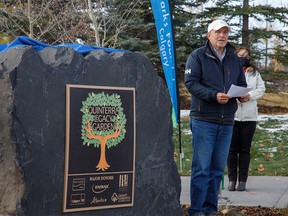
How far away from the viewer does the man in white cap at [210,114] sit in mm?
5590

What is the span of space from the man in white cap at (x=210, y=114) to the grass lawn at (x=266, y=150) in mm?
3617

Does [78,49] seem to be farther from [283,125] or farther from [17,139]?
[283,125]

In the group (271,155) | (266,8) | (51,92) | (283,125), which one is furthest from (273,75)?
(51,92)

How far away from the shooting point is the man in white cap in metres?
5.59

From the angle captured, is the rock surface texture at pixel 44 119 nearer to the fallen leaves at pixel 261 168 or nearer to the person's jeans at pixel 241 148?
the person's jeans at pixel 241 148

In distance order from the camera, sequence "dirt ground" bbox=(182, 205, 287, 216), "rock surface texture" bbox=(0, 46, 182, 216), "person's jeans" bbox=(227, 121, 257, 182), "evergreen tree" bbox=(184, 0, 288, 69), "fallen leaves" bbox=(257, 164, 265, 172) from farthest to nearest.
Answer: "evergreen tree" bbox=(184, 0, 288, 69) → "fallen leaves" bbox=(257, 164, 265, 172) → "person's jeans" bbox=(227, 121, 257, 182) → "dirt ground" bbox=(182, 205, 287, 216) → "rock surface texture" bbox=(0, 46, 182, 216)

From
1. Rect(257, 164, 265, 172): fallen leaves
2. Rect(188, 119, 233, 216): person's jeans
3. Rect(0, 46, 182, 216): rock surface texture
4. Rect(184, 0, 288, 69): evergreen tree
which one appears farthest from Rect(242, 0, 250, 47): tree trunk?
Rect(0, 46, 182, 216): rock surface texture

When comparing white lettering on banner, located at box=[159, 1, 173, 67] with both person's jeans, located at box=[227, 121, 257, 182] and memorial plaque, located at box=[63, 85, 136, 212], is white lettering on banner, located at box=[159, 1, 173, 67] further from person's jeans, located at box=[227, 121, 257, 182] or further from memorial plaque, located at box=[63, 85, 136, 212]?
memorial plaque, located at box=[63, 85, 136, 212]

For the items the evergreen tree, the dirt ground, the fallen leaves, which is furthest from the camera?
the evergreen tree

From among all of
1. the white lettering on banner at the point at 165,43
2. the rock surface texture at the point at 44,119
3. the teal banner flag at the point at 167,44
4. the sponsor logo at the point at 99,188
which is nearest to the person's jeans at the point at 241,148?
the teal banner flag at the point at 167,44

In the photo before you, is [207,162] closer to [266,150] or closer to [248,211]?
[248,211]

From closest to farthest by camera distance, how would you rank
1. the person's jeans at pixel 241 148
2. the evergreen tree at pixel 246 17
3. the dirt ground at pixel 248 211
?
the dirt ground at pixel 248 211 → the person's jeans at pixel 241 148 → the evergreen tree at pixel 246 17

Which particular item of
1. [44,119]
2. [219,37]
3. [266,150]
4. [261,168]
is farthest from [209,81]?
[266,150]

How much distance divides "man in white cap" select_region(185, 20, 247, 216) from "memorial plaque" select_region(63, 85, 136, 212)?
1047mm
